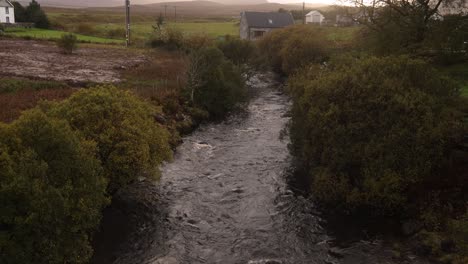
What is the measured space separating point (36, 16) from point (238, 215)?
112393mm

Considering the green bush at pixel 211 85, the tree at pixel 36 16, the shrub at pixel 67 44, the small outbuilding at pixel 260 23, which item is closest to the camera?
the green bush at pixel 211 85

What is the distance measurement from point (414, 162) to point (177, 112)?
24449 millimetres

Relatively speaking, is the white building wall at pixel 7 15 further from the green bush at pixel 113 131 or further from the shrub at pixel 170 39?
the green bush at pixel 113 131

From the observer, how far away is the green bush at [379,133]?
22031 mm

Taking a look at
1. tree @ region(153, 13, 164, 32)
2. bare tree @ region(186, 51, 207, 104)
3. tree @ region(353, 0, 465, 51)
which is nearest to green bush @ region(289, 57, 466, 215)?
tree @ region(353, 0, 465, 51)

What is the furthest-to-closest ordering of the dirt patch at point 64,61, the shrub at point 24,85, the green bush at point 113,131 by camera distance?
1. the dirt patch at point 64,61
2. the shrub at point 24,85
3. the green bush at point 113,131

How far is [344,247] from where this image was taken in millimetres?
20422

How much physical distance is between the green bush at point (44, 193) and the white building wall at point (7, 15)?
369 feet

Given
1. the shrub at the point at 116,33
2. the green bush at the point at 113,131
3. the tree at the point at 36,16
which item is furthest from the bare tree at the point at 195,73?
the tree at the point at 36,16

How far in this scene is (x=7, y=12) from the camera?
114 m

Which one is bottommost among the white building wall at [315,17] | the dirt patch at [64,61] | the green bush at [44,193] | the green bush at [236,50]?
the green bush at [44,193]

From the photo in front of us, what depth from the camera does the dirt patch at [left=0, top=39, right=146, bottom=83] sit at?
51300 millimetres

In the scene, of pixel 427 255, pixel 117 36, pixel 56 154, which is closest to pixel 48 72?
pixel 56 154

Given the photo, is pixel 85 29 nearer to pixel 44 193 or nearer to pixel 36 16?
pixel 36 16
